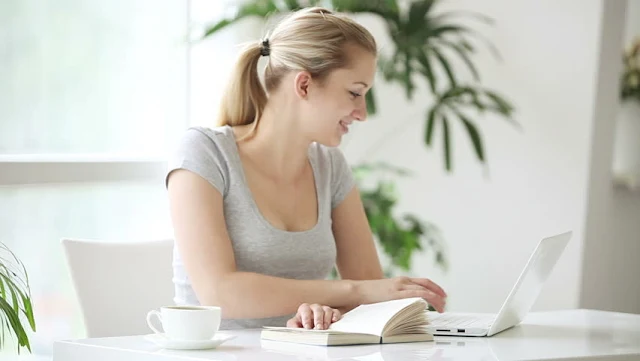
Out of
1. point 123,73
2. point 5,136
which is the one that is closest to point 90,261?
point 5,136

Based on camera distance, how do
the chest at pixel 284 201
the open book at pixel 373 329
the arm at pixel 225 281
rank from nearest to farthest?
1. the open book at pixel 373 329
2. the arm at pixel 225 281
3. the chest at pixel 284 201

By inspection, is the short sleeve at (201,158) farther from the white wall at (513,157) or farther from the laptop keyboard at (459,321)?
the white wall at (513,157)

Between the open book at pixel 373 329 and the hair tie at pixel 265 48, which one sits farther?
the hair tie at pixel 265 48

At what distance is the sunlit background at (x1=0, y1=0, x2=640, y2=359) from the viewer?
2.76 meters

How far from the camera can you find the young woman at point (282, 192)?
6.44 ft

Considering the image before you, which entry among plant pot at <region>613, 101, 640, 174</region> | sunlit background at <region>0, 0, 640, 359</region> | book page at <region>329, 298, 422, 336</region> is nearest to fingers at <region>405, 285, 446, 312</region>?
book page at <region>329, 298, 422, 336</region>

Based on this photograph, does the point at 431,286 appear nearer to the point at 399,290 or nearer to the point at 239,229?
the point at 399,290

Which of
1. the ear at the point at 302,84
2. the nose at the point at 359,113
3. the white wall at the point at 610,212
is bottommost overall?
the white wall at the point at 610,212

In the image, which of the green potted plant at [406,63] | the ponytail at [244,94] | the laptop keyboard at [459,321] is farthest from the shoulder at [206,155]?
the green potted plant at [406,63]

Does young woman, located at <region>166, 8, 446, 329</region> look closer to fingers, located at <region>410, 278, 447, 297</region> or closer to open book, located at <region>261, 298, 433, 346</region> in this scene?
fingers, located at <region>410, 278, 447, 297</region>

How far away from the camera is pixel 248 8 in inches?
123

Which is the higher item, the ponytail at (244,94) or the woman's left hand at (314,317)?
the ponytail at (244,94)

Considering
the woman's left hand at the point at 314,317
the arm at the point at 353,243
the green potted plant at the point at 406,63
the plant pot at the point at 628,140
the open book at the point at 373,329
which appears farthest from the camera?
the plant pot at the point at 628,140

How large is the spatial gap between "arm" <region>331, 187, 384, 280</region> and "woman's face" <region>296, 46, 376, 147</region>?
0.83 ft
